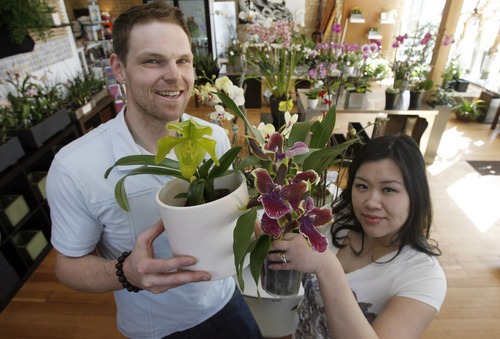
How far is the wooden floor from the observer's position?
1.90 m

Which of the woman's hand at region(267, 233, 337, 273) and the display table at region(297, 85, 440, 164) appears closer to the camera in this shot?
the woman's hand at region(267, 233, 337, 273)

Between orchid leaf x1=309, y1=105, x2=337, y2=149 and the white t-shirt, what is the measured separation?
0.60m

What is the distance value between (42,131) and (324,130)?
8.41ft

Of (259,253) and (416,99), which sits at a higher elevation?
(259,253)

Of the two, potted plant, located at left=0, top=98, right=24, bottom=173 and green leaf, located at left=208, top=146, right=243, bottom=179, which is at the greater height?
green leaf, located at left=208, top=146, right=243, bottom=179

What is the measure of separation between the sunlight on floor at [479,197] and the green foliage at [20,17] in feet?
13.8

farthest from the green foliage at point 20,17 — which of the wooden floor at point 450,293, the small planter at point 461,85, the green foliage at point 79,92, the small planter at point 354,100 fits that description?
the small planter at point 461,85

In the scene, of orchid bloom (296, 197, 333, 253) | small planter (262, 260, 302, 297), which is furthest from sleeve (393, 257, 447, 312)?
orchid bloom (296, 197, 333, 253)

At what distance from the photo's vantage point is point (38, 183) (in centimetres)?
235

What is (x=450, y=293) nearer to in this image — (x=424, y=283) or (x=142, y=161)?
(x=424, y=283)

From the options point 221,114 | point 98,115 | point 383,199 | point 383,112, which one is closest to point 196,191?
point 221,114

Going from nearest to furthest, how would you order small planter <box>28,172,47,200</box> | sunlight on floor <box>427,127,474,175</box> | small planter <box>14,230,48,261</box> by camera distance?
small planter <box>14,230,48,261</box> → small planter <box>28,172,47,200</box> → sunlight on floor <box>427,127,474,175</box>

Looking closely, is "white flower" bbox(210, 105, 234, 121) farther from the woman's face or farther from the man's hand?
the woman's face

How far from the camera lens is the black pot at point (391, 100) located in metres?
2.82
